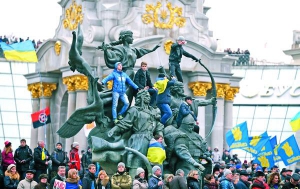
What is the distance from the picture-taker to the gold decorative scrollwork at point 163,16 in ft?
199

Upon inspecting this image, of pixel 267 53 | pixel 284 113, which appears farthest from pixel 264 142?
pixel 267 53

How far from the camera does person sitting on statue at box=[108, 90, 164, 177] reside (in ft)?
126

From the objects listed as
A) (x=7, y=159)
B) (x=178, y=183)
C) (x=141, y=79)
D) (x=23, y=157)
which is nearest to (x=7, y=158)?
(x=7, y=159)

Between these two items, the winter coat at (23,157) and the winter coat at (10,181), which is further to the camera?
the winter coat at (23,157)

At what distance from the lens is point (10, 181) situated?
38.7 meters

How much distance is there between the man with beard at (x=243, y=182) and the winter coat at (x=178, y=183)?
2.38 meters

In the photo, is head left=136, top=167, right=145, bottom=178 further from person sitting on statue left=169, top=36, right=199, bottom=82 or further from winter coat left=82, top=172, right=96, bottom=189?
person sitting on statue left=169, top=36, right=199, bottom=82

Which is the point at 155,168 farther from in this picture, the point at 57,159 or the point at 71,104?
the point at 71,104

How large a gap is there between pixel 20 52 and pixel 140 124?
15601 mm

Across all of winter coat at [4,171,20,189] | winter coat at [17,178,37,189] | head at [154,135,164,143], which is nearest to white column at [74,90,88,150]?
winter coat at [4,171,20,189]

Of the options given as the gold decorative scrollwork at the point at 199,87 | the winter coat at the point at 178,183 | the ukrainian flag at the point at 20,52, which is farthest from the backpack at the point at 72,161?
the gold decorative scrollwork at the point at 199,87

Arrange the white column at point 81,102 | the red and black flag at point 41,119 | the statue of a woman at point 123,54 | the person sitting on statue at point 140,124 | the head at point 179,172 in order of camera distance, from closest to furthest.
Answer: the head at point 179,172, the person sitting on statue at point 140,124, the statue of a woman at point 123,54, the red and black flag at point 41,119, the white column at point 81,102

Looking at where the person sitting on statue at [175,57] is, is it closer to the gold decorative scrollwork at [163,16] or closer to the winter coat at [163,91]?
the winter coat at [163,91]

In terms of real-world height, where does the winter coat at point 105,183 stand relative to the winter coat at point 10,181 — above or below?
above
